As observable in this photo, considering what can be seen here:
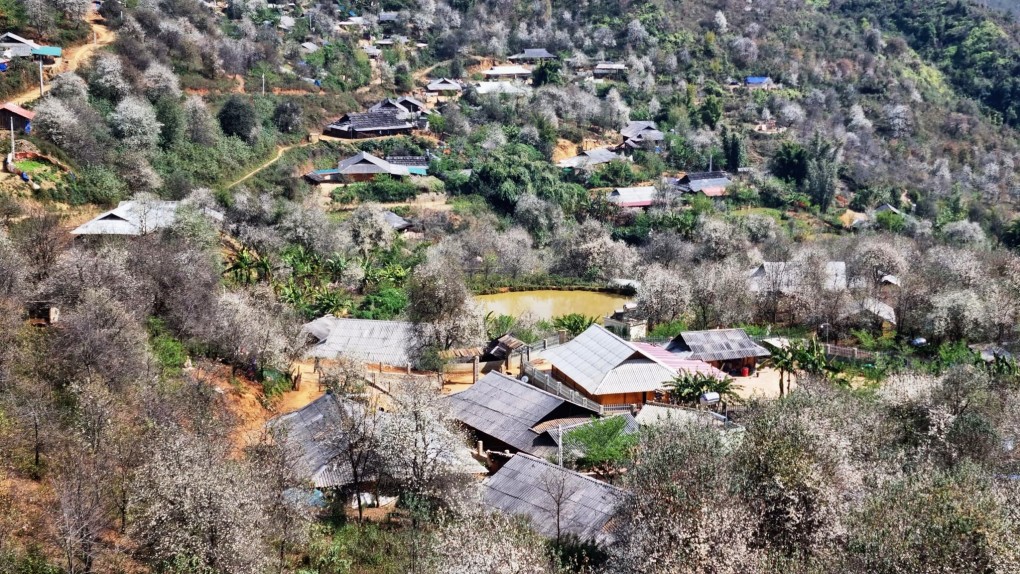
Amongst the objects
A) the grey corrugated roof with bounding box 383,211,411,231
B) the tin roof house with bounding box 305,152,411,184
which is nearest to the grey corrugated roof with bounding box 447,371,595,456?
the grey corrugated roof with bounding box 383,211,411,231

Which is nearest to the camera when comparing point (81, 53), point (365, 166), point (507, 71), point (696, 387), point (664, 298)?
point (696, 387)

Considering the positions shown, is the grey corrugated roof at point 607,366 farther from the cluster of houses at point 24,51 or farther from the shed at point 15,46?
the shed at point 15,46

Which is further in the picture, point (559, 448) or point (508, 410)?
point (508, 410)

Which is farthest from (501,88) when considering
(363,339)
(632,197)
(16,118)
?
(363,339)

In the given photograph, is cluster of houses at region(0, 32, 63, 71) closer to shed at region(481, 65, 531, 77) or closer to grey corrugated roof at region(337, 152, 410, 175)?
grey corrugated roof at region(337, 152, 410, 175)

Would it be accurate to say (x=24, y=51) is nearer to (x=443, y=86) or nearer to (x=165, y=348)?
(x=165, y=348)

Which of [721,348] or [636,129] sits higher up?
[721,348]
